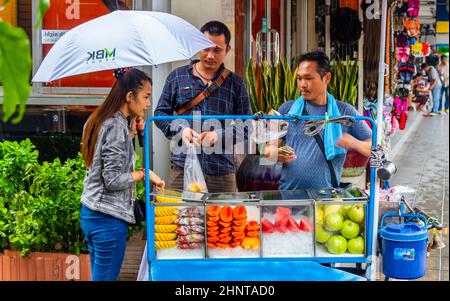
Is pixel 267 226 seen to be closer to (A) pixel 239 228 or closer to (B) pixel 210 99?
(A) pixel 239 228

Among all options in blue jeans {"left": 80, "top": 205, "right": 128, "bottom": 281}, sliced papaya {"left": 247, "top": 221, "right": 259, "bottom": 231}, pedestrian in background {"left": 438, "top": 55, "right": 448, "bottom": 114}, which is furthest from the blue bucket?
pedestrian in background {"left": 438, "top": 55, "right": 448, "bottom": 114}

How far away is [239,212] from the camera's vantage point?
12.7ft

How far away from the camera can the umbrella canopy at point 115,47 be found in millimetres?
4391

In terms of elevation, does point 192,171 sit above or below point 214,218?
above

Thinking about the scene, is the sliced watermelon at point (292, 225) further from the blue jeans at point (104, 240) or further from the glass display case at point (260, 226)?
the blue jeans at point (104, 240)

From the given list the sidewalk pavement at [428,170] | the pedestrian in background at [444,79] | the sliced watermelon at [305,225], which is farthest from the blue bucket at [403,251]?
the pedestrian in background at [444,79]

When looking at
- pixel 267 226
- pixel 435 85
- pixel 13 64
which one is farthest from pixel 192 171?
pixel 435 85

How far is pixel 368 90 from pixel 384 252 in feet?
16.2

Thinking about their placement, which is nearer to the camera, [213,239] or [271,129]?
[213,239]

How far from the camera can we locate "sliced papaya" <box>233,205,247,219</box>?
12.7ft

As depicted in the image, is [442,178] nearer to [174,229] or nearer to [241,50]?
[241,50]

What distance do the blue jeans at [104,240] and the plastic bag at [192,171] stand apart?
489 mm

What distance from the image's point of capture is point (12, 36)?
1.22 meters

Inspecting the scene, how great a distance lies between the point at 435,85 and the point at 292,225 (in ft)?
60.2
